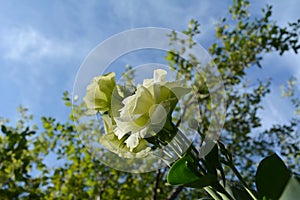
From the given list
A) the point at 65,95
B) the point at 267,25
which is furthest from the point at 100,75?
the point at 267,25

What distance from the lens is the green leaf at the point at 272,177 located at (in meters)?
0.41

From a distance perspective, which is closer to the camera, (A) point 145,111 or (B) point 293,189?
(B) point 293,189

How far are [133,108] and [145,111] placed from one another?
2cm

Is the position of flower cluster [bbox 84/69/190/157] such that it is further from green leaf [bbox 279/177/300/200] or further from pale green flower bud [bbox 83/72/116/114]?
green leaf [bbox 279/177/300/200]

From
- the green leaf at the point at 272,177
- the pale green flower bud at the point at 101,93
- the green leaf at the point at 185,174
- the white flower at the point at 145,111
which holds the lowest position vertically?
the green leaf at the point at 272,177

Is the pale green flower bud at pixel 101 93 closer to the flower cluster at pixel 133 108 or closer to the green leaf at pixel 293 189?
the flower cluster at pixel 133 108

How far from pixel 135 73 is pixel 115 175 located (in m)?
3.10

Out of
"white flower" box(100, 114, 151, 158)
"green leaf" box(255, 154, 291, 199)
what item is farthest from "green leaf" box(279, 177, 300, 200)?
"white flower" box(100, 114, 151, 158)

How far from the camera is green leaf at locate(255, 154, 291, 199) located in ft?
1.33

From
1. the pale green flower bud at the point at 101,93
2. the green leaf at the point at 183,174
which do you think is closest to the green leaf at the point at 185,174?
the green leaf at the point at 183,174

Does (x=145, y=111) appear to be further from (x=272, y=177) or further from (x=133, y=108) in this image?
(x=272, y=177)

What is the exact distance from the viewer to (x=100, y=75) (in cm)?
51

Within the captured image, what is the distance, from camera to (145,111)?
1.43 feet

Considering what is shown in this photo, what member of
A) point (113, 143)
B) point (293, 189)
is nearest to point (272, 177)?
point (293, 189)
